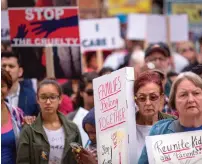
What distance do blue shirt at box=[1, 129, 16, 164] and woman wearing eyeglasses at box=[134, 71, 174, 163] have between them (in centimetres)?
128

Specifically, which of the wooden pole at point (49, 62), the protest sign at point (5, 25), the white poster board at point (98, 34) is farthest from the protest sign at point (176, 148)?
the white poster board at point (98, 34)

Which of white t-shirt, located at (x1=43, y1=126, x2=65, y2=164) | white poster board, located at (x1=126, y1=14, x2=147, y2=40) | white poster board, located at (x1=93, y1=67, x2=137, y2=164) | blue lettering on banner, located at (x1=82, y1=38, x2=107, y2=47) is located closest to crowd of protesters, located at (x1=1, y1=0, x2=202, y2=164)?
white t-shirt, located at (x1=43, y1=126, x2=65, y2=164)

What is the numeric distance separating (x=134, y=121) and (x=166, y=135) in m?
0.40

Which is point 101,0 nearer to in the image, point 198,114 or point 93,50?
point 93,50

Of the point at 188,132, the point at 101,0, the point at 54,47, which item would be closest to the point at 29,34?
the point at 54,47

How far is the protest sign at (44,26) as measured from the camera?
930cm

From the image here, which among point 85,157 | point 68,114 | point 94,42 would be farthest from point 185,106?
point 94,42

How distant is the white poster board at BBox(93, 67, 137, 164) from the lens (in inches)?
236

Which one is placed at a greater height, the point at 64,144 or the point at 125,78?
the point at 125,78

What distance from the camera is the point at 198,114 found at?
5684 millimetres

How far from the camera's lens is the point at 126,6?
20.2m

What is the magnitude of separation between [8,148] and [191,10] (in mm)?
10655

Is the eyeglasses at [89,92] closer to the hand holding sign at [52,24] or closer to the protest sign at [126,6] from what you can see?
the hand holding sign at [52,24]

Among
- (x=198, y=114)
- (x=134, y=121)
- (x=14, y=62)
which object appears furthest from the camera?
(x=14, y=62)
